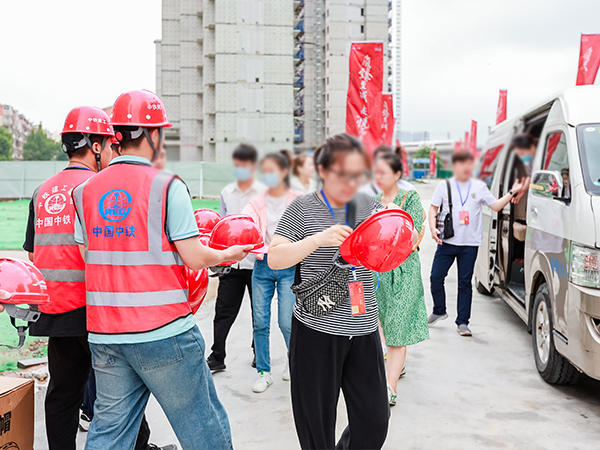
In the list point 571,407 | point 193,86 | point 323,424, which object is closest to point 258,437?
point 323,424

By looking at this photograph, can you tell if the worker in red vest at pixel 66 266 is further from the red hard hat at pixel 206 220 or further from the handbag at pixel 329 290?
the handbag at pixel 329 290

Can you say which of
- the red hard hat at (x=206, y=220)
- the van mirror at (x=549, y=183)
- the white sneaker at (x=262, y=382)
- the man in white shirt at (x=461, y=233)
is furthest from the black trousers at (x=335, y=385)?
the man in white shirt at (x=461, y=233)

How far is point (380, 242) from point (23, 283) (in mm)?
1572

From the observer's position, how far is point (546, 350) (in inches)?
161

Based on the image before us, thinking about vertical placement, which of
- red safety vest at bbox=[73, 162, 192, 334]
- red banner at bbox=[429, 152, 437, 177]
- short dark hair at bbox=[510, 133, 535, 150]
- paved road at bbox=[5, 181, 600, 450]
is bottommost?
paved road at bbox=[5, 181, 600, 450]

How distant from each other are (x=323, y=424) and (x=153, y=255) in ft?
3.49

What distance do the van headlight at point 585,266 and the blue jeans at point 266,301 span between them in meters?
1.91

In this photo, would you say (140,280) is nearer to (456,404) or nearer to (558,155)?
(456,404)

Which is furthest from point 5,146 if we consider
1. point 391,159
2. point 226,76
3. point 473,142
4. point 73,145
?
point 473,142

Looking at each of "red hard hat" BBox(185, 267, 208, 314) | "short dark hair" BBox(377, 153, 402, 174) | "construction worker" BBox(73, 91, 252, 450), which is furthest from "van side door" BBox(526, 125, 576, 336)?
"construction worker" BBox(73, 91, 252, 450)

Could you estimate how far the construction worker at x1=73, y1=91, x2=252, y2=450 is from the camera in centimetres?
189

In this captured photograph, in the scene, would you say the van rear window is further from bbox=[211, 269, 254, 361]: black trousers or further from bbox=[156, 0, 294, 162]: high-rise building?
bbox=[211, 269, 254, 361]: black trousers

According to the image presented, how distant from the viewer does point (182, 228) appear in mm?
1925

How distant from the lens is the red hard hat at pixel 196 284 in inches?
88.9
